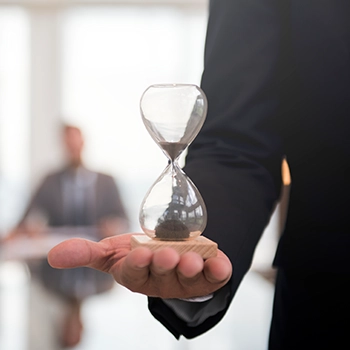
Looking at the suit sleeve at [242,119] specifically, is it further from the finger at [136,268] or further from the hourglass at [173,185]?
the finger at [136,268]

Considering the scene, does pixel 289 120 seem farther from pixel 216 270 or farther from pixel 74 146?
pixel 74 146

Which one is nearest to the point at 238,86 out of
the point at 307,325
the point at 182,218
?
the point at 182,218

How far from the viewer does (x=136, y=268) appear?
0.67m

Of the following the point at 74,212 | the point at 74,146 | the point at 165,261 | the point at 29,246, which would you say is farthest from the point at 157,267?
the point at 74,212

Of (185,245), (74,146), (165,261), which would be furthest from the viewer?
(74,146)

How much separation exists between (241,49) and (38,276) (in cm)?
274

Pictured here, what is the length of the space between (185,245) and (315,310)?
310 mm

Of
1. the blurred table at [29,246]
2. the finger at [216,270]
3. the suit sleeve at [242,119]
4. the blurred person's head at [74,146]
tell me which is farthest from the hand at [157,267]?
the blurred person's head at [74,146]

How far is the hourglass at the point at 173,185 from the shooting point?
0.84 metres

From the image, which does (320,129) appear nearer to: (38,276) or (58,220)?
(38,276)

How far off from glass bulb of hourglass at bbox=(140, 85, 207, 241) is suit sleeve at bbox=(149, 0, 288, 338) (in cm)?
5

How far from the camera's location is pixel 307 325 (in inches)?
39.6

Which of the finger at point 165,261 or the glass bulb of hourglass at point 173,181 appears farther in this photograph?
the glass bulb of hourglass at point 173,181

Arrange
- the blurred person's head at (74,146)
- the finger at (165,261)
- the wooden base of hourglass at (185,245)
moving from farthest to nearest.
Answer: the blurred person's head at (74,146)
the wooden base of hourglass at (185,245)
the finger at (165,261)
